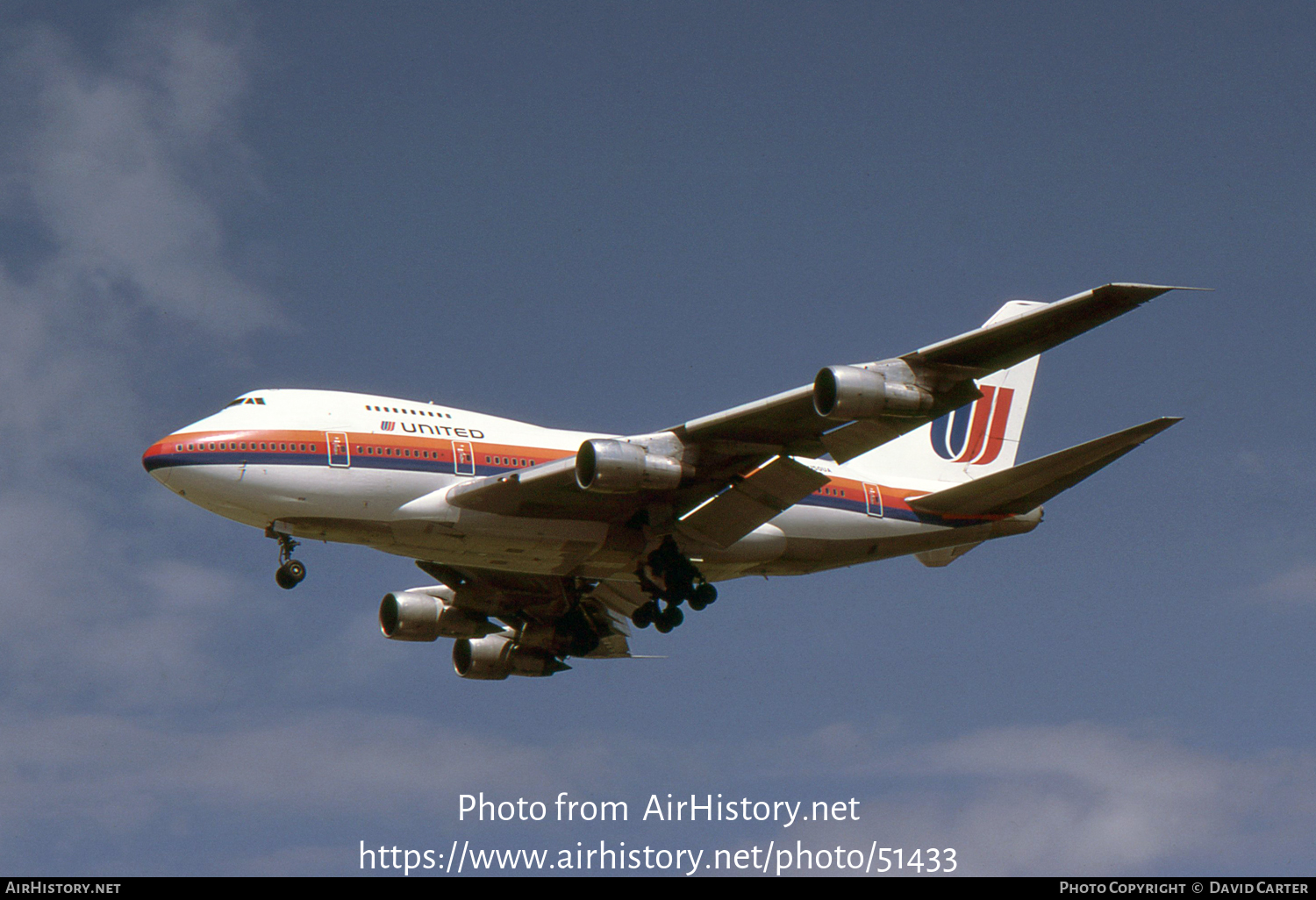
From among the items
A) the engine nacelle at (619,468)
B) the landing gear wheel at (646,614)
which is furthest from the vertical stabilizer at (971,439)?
the engine nacelle at (619,468)

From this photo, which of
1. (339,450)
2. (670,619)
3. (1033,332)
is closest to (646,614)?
(670,619)

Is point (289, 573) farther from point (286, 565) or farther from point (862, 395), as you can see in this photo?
point (862, 395)

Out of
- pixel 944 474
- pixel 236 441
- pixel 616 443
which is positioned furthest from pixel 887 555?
pixel 236 441

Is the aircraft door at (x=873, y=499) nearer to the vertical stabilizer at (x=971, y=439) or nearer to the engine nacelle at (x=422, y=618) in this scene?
the vertical stabilizer at (x=971, y=439)

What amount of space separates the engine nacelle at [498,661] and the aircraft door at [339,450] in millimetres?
11469

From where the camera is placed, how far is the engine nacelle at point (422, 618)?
41.2 m

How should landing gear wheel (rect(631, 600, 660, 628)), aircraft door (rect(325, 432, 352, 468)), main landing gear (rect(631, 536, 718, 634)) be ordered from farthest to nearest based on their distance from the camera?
1. landing gear wheel (rect(631, 600, 660, 628))
2. main landing gear (rect(631, 536, 718, 634))
3. aircraft door (rect(325, 432, 352, 468))

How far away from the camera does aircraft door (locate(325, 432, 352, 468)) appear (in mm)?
32938

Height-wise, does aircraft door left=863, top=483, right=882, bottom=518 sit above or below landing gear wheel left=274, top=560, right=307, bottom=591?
above

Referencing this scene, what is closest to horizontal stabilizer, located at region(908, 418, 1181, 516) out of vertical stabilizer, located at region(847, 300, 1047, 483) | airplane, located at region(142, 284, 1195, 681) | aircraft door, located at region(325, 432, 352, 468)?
airplane, located at region(142, 284, 1195, 681)

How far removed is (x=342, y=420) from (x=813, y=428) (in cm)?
1122

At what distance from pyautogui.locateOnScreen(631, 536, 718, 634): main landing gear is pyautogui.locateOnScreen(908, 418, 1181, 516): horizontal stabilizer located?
23.5 feet

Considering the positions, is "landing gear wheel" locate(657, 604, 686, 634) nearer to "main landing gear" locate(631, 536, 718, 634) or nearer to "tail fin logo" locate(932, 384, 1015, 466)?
"main landing gear" locate(631, 536, 718, 634)
